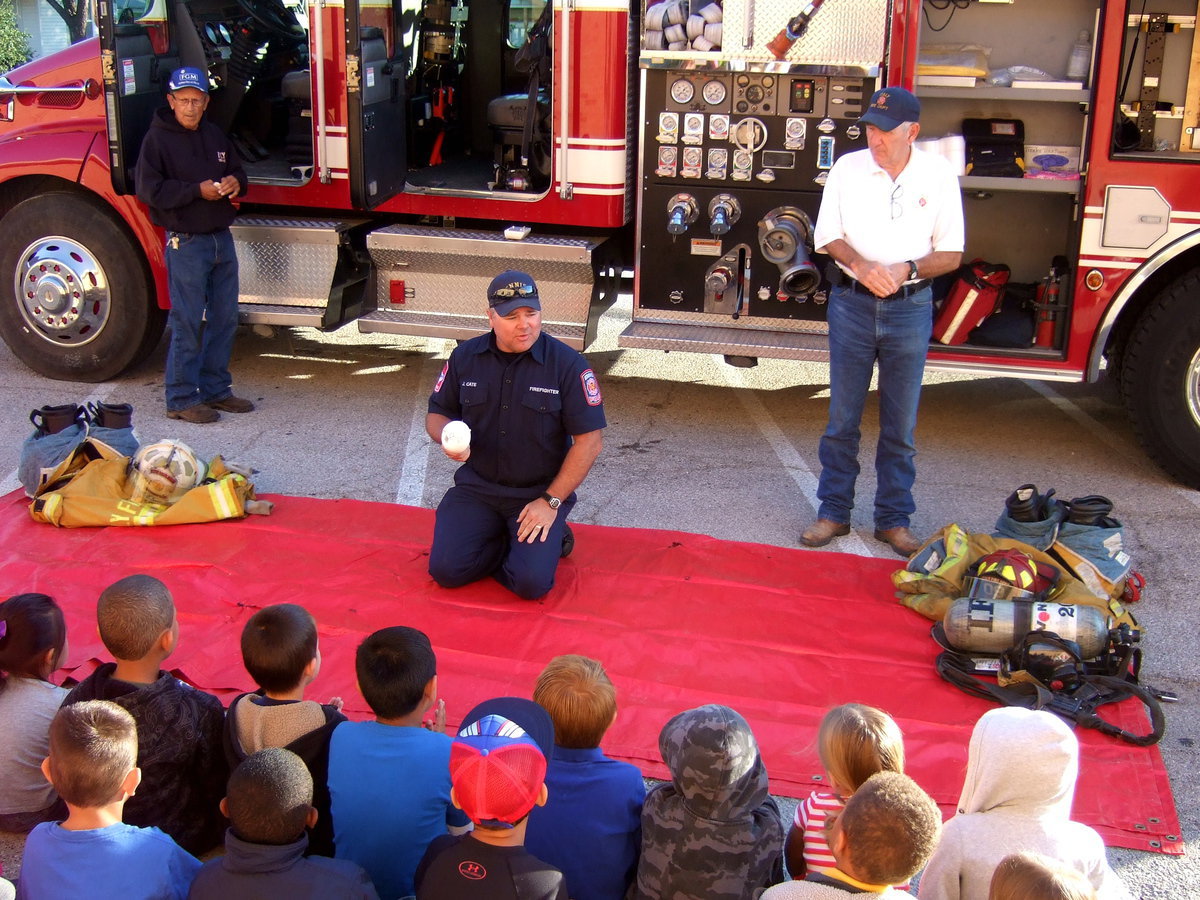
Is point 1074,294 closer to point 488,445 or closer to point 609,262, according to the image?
point 609,262

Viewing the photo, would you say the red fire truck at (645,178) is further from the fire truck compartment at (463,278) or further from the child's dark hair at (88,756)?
the child's dark hair at (88,756)

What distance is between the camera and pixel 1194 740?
4246mm

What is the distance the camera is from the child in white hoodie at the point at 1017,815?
2.77 m

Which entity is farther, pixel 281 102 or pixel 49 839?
pixel 281 102

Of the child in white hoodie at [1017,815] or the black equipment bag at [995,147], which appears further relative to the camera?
the black equipment bag at [995,147]

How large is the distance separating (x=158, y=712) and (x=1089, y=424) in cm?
568

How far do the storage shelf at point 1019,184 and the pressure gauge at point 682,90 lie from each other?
4.69 ft

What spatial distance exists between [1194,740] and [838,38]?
3.68 m

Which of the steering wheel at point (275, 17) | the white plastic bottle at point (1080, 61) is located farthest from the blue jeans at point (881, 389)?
the steering wheel at point (275, 17)

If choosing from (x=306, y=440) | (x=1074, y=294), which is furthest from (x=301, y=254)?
(x=1074, y=294)

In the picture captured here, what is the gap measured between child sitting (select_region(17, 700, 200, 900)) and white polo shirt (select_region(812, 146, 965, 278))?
3.71 metres

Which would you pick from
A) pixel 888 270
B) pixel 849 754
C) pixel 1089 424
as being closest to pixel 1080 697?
pixel 849 754

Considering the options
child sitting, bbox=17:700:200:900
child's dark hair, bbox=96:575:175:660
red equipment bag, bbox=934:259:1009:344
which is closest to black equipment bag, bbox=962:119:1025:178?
red equipment bag, bbox=934:259:1009:344

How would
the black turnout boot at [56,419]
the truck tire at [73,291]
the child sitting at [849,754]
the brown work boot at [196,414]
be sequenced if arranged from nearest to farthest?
the child sitting at [849,754]
the black turnout boot at [56,419]
the brown work boot at [196,414]
the truck tire at [73,291]
